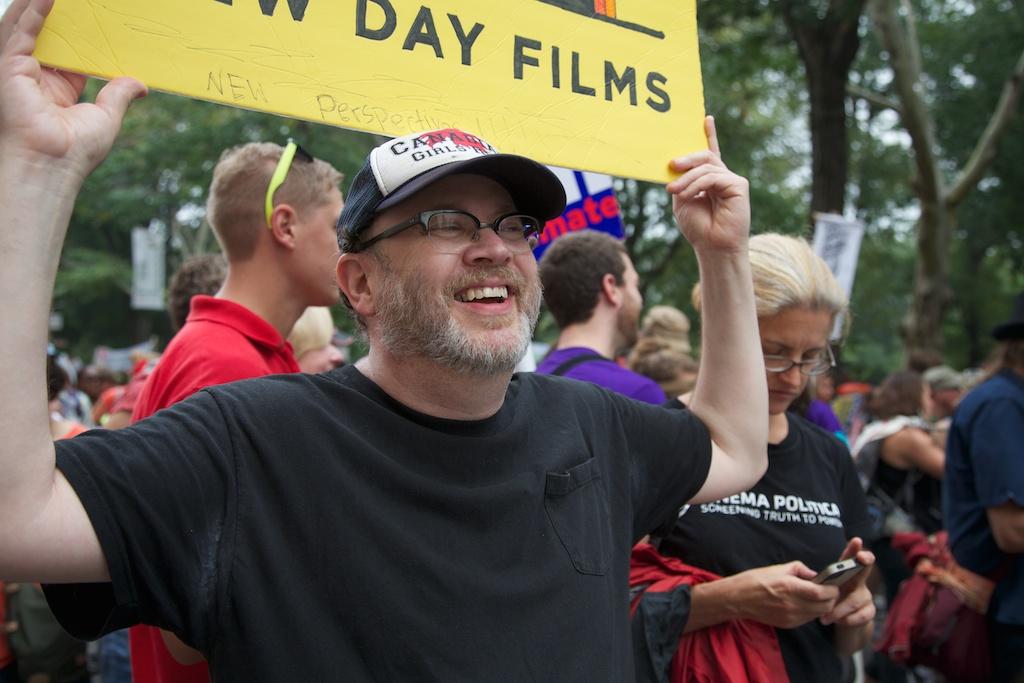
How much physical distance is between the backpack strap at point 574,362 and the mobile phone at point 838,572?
1.47m

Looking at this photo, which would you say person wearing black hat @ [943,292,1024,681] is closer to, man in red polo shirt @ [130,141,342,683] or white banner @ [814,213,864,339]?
man in red polo shirt @ [130,141,342,683]

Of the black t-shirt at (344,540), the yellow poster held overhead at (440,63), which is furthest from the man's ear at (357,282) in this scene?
the yellow poster held overhead at (440,63)

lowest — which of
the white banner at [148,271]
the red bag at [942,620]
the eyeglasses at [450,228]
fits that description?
the red bag at [942,620]

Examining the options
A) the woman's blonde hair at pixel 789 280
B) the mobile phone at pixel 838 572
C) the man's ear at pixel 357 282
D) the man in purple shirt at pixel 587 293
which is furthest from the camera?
the man in purple shirt at pixel 587 293

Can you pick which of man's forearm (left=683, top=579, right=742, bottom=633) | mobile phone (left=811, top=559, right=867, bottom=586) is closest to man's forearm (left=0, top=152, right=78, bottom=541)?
man's forearm (left=683, top=579, right=742, bottom=633)

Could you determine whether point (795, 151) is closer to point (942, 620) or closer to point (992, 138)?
point (992, 138)

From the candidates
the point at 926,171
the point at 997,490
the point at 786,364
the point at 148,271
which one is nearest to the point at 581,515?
the point at 786,364

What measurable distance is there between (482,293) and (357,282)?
27cm

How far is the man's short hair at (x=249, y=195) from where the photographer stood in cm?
289

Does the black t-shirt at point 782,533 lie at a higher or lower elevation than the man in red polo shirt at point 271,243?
lower

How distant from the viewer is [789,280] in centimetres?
266

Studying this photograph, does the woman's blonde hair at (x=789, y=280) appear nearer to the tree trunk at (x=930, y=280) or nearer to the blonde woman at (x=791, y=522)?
the blonde woman at (x=791, y=522)

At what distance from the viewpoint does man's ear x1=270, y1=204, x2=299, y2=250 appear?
→ 287 centimetres

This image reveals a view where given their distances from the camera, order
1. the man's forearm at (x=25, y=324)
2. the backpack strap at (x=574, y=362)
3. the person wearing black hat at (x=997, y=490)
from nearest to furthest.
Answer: the man's forearm at (x=25, y=324) < the person wearing black hat at (x=997, y=490) < the backpack strap at (x=574, y=362)
